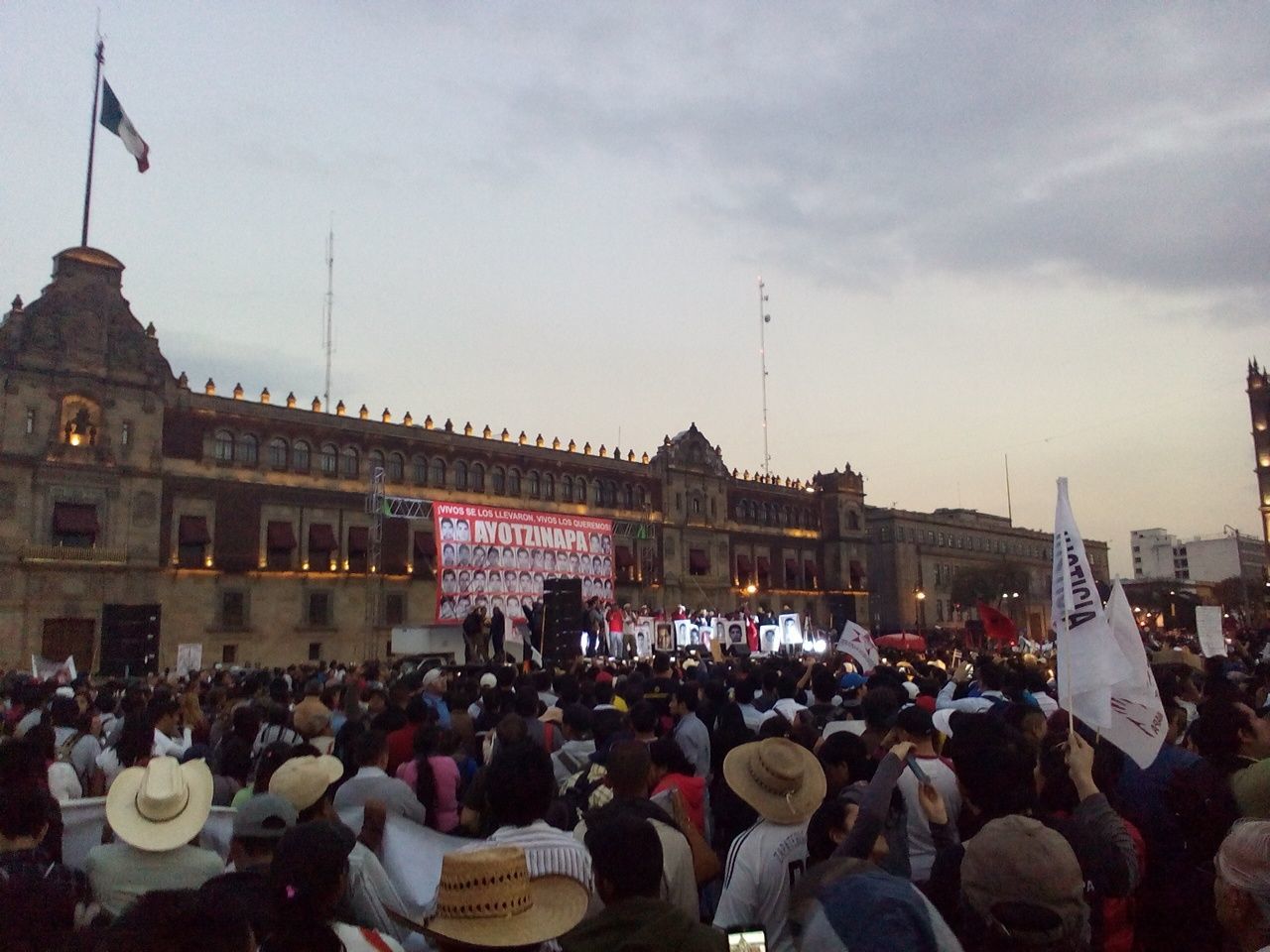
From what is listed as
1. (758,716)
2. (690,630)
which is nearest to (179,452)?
(690,630)

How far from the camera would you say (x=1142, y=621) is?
51.2 m

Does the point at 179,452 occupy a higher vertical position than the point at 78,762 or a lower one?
higher

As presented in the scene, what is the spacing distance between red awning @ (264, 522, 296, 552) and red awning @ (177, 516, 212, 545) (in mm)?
2323

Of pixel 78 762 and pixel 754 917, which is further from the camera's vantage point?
pixel 78 762

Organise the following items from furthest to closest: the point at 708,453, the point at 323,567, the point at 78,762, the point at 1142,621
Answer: the point at 708,453
the point at 1142,621
the point at 323,567
the point at 78,762

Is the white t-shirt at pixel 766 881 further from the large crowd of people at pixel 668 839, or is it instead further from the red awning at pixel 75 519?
the red awning at pixel 75 519

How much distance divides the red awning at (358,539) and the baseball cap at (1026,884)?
38.4 m

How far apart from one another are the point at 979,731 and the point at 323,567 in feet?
122

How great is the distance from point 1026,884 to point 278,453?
38758 mm

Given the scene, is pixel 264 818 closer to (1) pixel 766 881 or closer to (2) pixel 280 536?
(1) pixel 766 881

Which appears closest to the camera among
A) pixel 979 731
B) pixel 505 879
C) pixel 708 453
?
pixel 505 879

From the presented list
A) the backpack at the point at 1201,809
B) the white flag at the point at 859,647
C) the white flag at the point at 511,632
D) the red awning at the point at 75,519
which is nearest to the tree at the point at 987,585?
the white flag at the point at 511,632

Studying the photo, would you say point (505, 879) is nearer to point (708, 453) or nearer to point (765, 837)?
point (765, 837)

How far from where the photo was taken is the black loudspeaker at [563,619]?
23.0m
